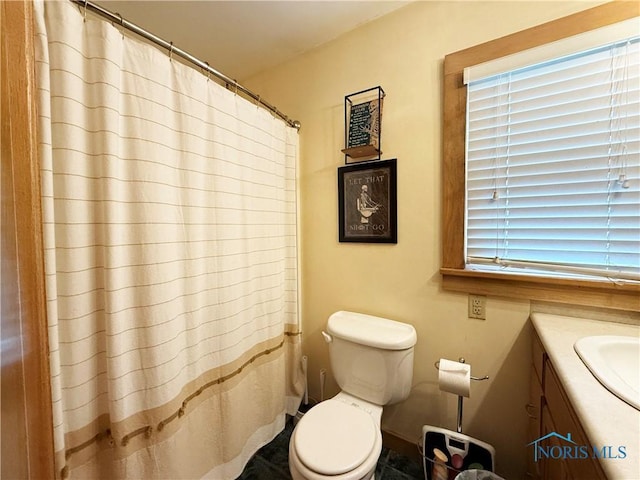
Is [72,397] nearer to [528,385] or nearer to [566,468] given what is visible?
[566,468]

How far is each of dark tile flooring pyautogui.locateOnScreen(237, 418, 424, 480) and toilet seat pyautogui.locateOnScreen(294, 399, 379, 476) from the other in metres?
0.46

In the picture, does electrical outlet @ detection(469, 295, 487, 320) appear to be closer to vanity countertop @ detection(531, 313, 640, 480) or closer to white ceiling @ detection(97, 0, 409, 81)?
vanity countertop @ detection(531, 313, 640, 480)

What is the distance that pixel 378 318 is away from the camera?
1.44 meters

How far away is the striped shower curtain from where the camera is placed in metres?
0.76

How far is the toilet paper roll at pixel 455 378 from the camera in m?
1.11

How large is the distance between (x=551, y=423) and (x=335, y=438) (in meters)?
0.77

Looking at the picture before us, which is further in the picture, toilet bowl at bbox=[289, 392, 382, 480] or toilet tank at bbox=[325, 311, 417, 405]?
toilet tank at bbox=[325, 311, 417, 405]

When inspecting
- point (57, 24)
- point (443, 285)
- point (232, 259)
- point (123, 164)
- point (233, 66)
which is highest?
point (233, 66)

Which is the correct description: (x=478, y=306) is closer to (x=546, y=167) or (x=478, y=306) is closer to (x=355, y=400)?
(x=546, y=167)

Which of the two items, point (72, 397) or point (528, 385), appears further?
point (528, 385)

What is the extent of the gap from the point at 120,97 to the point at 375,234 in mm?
1258

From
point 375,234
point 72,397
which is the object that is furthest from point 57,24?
point 375,234

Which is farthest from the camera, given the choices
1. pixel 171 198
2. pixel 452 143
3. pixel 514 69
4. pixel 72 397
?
pixel 452 143

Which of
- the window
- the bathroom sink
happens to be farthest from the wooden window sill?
the bathroom sink
